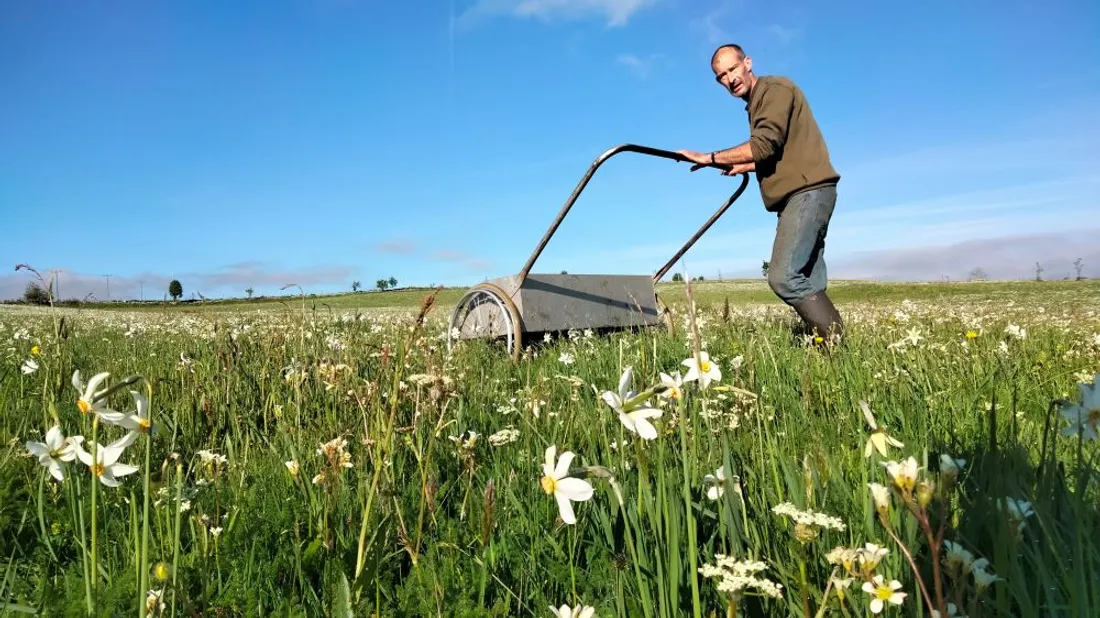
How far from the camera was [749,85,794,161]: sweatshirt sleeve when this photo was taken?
256 inches

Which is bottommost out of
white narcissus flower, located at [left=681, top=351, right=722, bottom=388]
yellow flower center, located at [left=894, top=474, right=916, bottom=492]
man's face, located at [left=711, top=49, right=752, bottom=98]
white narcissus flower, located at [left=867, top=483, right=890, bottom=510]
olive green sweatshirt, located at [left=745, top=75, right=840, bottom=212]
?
white narcissus flower, located at [left=867, top=483, right=890, bottom=510]

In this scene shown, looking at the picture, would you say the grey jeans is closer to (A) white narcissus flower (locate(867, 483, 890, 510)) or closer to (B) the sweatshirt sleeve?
(B) the sweatshirt sleeve

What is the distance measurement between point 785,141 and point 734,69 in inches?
40.6

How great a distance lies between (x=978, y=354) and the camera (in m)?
4.85

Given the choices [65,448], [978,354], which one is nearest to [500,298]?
[978,354]

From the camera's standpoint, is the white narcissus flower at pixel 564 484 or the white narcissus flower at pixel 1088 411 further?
the white narcissus flower at pixel 1088 411

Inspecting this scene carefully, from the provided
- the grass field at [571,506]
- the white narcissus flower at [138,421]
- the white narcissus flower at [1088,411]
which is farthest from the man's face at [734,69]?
the white narcissus flower at [138,421]

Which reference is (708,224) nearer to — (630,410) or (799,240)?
(799,240)

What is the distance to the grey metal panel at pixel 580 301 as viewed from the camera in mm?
7336

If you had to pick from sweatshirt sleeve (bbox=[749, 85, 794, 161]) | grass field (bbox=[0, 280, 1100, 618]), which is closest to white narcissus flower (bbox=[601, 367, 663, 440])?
grass field (bbox=[0, 280, 1100, 618])

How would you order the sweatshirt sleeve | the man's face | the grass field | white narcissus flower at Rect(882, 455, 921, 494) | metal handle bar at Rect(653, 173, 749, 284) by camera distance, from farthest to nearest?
metal handle bar at Rect(653, 173, 749, 284), the man's face, the sweatshirt sleeve, the grass field, white narcissus flower at Rect(882, 455, 921, 494)

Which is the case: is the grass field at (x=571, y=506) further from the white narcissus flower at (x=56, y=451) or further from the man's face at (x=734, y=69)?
the man's face at (x=734, y=69)

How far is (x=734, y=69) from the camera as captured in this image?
708 centimetres

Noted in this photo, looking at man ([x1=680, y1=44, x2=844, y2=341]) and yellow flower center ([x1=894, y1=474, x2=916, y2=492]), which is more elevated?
man ([x1=680, y1=44, x2=844, y2=341])
